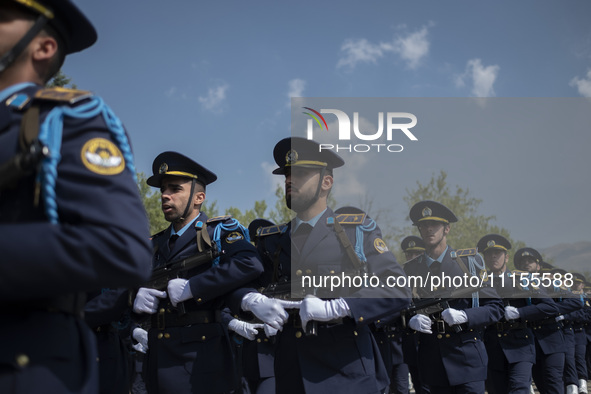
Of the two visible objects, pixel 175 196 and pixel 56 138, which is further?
pixel 175 196

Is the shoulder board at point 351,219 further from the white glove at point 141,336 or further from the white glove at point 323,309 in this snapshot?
the white glove at point 141,336

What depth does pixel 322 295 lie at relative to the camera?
175 inches

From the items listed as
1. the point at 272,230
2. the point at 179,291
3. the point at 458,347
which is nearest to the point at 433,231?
the point at 458,347

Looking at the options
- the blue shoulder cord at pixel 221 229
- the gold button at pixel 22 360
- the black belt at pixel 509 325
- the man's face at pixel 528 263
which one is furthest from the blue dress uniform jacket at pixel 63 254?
the man's face at pixel 528 263

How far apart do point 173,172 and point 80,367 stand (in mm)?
4096

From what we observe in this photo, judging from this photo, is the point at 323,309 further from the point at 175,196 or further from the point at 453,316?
the point at 453,316

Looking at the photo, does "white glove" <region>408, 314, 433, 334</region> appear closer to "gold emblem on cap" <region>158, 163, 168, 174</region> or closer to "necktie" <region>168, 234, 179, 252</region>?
"necktie" <region>168, 234, 179, 252</region>

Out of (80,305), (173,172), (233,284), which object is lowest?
(80,305)

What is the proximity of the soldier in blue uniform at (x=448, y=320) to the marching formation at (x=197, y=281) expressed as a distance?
0.07 feet

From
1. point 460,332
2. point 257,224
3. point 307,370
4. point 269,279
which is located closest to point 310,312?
point 307,370

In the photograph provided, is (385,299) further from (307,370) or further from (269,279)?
(269,279)

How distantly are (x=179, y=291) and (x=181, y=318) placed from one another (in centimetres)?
30

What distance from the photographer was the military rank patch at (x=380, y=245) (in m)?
4.50

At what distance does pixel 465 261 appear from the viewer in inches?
306
